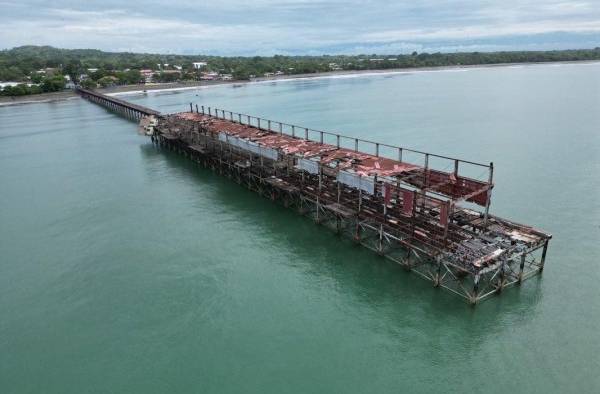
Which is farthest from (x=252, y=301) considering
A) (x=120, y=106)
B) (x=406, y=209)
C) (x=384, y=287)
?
(x=120, y=106)

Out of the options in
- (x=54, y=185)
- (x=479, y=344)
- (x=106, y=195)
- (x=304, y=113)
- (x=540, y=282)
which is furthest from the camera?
(x=304, y=113)

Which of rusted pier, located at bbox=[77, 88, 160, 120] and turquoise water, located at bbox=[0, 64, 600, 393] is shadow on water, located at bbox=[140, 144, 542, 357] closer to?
turquoise water, located at bbox=[0, 64, 600, 393]

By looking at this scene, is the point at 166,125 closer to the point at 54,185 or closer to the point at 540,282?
the point at 54,185

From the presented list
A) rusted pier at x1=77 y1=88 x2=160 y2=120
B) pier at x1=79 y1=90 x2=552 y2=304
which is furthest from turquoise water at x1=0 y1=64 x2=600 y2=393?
rusted pier at x1=77 y1=88 x2=160 y2=120

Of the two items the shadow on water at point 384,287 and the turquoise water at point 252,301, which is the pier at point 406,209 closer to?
the shadow on water at point 384,287

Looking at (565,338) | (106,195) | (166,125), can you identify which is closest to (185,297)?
(565,338)

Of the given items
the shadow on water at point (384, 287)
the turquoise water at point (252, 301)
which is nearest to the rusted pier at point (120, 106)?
the turquoise water at point (252, 301)
